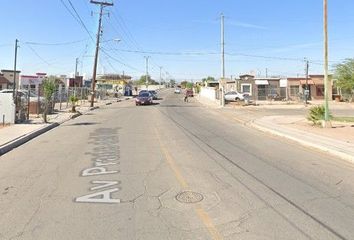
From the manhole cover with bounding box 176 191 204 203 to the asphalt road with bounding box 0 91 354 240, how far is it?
0.11 ft

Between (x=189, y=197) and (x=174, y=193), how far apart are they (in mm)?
395

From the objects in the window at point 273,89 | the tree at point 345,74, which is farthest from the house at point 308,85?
the tree at point 345,74

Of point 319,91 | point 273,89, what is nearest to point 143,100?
point 273,89

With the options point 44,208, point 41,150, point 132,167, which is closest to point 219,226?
point 44,208

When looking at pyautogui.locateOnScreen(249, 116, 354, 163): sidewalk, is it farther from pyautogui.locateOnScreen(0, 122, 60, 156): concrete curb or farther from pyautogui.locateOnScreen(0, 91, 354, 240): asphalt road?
pyautogui.locateOnScreen(0, 122, 60, 156): concrete curb

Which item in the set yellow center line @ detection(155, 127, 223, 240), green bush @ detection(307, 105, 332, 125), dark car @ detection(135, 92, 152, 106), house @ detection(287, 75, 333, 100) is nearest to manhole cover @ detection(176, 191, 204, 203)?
yellow center line @ detection(155, 127, 223, 240)

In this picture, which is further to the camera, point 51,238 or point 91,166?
point 91,166

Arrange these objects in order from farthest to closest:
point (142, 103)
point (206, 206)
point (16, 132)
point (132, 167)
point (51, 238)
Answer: point (142, 103), point (16, 132), point (132, 167), point (206, 206), point (51, 238)

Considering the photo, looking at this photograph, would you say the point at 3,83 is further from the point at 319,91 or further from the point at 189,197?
the point at 189,197

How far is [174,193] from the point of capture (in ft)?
25.7

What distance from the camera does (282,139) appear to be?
17438mm

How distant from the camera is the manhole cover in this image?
7318 mm

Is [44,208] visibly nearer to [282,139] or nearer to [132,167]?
[132,167]

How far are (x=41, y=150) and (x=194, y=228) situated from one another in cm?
950
